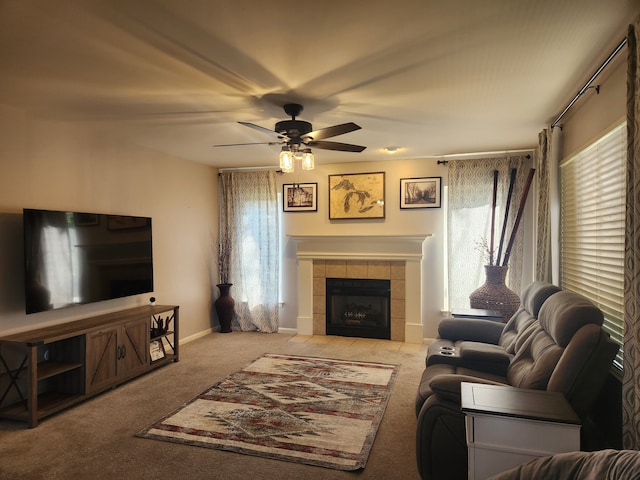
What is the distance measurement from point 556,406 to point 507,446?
28 cm

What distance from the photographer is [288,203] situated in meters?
6.10

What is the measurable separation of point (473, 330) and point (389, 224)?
2.29 metres

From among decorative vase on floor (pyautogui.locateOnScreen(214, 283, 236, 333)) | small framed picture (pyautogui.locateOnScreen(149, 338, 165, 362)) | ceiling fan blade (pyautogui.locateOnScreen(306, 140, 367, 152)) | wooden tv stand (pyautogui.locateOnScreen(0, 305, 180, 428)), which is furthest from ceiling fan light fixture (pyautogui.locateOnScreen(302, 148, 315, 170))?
decorative vase on floor (pyautogui.locateOnScreen(214, 283, 236, 333))

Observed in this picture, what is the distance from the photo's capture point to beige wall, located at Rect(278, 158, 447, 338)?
5.47 metres

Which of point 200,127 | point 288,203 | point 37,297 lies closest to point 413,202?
point 288,203

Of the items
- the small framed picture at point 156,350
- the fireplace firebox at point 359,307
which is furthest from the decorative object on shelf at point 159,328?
the fireplace firebox at point 359,307

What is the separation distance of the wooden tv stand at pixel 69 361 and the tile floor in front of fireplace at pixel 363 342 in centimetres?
215

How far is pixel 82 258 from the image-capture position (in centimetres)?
369

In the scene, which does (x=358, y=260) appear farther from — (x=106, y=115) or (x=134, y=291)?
(x=106, y=115)

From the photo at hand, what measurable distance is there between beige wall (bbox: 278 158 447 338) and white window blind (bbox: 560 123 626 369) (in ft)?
6.03

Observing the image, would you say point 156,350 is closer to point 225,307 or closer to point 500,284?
point 225,307

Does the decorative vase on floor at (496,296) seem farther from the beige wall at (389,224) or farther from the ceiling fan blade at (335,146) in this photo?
the ceiling fan blade at (335,146)

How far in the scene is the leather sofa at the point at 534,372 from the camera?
1951 mm

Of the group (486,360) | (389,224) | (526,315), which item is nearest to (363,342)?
(389,224)
